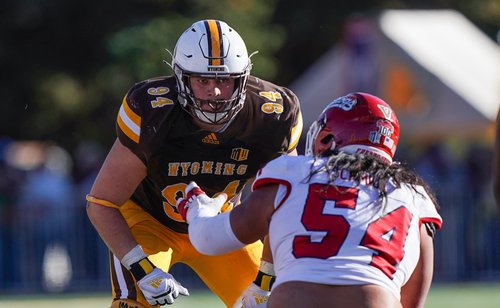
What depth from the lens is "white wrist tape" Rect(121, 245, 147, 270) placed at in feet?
18.9

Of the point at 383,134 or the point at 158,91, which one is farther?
the point at 158,91

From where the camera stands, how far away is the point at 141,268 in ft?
18.8

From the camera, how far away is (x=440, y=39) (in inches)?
686

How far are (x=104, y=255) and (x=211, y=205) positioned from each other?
912 centimetres

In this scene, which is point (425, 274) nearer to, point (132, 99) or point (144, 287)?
point (144, 287)

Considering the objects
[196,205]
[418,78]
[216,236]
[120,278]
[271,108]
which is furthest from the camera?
[418,78]

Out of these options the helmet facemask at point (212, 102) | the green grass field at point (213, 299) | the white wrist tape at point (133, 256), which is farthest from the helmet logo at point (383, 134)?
the green grass field at point (213, 299)

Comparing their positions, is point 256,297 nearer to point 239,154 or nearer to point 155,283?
point 155,283

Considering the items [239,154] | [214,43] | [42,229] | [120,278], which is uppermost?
[214,43]

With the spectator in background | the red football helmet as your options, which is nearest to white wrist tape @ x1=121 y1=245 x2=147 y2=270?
the red football helmet

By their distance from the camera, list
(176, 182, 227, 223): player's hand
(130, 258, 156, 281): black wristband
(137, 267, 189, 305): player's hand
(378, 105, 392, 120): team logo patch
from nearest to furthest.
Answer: (378, 105, 392, 120): team logo patch → (176, 182, 227, 223): player's hand → (137, 267, 189, 305): player's hand → (130, 258, 156, 281): black wristband

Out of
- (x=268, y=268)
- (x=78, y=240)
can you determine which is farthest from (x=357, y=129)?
(x=78, y=240)

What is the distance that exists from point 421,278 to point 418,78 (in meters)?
12.1

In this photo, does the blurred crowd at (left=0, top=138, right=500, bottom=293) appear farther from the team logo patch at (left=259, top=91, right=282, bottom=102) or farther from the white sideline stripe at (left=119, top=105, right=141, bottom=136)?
the white sideline stripe at (left=119, top=105, right=141, bottom=136)
